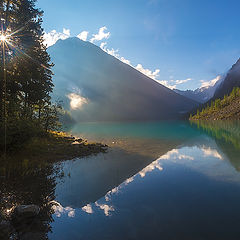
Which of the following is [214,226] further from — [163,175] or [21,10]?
[21,10]

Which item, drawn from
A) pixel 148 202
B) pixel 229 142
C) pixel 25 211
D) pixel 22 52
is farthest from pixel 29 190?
pixel 229 142

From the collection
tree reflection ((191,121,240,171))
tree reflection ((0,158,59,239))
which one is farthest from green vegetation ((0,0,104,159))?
tree reflection ((191,121,240,171))

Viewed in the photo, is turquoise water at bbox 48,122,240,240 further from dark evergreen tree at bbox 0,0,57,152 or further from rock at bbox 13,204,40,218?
dark evergreen tree at bbox 0,0,57,152

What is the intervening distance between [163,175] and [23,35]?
86.1 feet

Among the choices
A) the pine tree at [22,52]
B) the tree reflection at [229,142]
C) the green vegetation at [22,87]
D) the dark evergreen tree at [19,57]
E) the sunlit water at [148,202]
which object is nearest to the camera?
the sunlit water at [148,202]

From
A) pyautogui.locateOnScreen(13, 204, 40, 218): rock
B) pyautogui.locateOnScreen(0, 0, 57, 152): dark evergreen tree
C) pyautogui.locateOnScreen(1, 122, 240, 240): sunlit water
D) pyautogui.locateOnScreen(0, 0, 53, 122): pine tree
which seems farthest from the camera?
pyautogui.locateOnScreen(0, 0, 53, 122): pine tree

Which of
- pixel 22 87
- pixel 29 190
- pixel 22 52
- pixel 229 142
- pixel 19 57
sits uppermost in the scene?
pixel 22 52

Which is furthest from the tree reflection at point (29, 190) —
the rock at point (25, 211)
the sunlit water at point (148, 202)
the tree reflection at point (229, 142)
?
the tree reflection at point (229, 142)

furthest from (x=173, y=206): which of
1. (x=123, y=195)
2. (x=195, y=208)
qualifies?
(x=123, y=195)

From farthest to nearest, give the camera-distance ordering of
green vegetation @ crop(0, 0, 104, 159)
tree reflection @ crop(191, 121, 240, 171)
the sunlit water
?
tree reflection @ crop(191, 121, 240, 171) < green vegetation @ crop(0, 0, 104, 159) < the sunlit water

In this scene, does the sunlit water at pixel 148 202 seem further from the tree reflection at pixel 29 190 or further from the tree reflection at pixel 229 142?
the tree reflection at pixel 229 142

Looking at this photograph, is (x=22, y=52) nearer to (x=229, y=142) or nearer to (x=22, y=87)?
(x=22, y=87)

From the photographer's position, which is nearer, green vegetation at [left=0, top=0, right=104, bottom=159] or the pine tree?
green vegetation at [left=0, top=0, right=104, bottom=159]

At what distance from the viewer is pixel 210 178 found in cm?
1213
